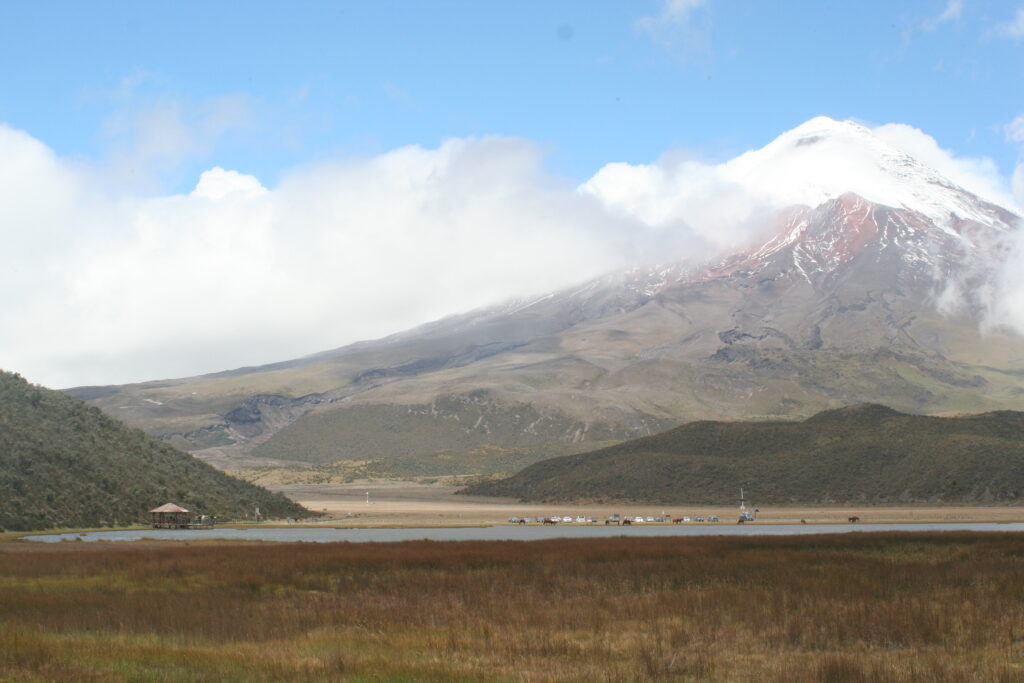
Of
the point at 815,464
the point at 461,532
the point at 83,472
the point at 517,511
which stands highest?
the point at 83,472

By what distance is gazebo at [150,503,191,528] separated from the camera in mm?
79438

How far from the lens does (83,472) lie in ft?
276

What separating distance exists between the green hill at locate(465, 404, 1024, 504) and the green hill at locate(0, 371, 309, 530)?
6280 cm

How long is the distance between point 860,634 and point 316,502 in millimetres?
142239

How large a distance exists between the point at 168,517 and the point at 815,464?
93.4m

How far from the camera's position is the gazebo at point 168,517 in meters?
79.4

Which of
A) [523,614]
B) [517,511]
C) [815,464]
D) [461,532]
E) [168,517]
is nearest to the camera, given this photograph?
[523,614]

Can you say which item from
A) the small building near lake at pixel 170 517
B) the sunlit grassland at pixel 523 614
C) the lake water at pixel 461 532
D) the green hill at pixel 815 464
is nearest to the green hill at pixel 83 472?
the small building near lake at pixel 170 517

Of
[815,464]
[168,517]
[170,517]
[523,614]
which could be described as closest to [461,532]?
[170,517]

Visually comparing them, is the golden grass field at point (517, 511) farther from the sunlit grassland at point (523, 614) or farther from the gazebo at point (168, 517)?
the sunlit grassland at point (523, 614)

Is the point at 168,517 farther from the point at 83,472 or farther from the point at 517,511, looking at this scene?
the point at 517,511

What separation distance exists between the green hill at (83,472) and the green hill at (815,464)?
6280 centimetres

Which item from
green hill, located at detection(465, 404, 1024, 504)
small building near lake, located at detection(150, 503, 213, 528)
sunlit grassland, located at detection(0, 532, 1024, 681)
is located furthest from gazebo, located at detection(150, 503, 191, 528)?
green hill, located at detection(465, 404, 1024, 504)

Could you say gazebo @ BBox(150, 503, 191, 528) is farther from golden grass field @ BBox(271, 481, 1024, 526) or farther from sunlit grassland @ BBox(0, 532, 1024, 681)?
sunlit grassland @ BBox(0, 532, 1024, 681)
